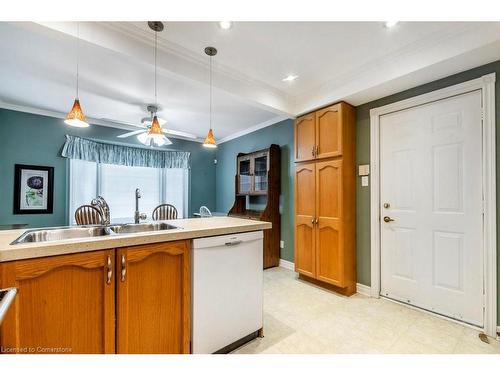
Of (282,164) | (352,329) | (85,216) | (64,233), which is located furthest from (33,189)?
(352,329)

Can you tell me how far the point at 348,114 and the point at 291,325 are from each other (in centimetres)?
236

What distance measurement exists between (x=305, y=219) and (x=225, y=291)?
1.69 metres

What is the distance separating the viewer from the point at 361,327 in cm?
195

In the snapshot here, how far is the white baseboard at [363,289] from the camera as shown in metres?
2.59

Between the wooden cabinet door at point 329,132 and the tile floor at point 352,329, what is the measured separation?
1.68 m

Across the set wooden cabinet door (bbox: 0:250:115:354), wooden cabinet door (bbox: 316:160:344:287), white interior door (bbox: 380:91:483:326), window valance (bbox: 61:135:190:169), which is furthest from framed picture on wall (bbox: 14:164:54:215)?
white interior door (bbox: 380:91:483:326)

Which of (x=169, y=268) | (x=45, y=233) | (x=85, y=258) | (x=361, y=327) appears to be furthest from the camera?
(x=361, y=327)

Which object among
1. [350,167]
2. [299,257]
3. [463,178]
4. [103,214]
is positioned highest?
[350,167]

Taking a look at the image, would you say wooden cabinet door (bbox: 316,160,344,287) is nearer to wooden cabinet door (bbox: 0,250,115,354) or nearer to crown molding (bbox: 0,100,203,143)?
wooden cabinet door (bbox: 0,250,115,354)

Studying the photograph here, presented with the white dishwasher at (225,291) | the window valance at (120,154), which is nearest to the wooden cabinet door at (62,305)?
the white dishwasher at (225,291)

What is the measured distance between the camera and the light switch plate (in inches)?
103

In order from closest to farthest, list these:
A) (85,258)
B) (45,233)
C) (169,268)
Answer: (85,258) → (169,268) → (45,233)
